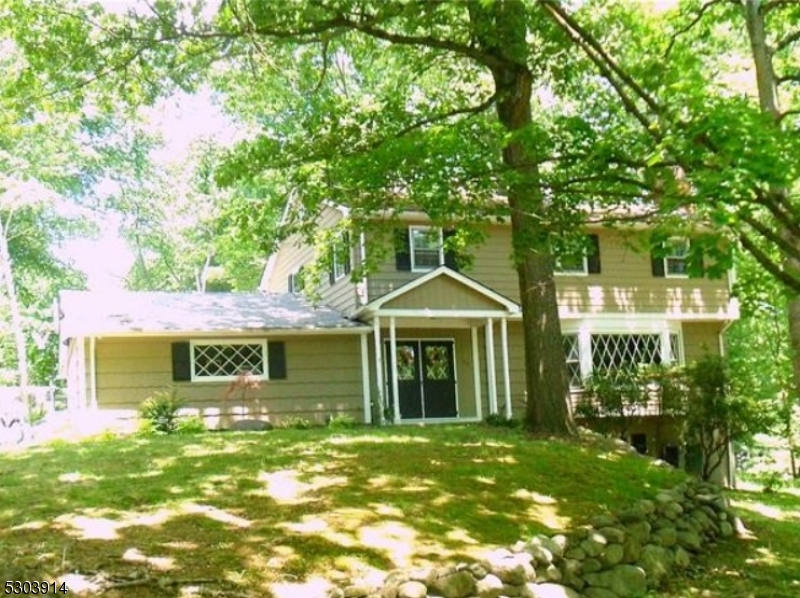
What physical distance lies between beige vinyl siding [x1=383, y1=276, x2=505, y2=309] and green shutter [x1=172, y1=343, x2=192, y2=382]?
13.8 feet

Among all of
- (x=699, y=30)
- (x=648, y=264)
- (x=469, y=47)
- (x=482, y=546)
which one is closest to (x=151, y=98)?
(x=469, y=47)

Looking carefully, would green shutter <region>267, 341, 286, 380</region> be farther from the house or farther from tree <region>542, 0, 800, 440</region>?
tree <region>542, 0, 800, 440</region>

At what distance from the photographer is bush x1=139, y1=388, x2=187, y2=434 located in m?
14.3

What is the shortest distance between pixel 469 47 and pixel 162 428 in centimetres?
868

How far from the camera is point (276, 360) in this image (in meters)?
16.7

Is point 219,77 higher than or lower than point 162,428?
higher

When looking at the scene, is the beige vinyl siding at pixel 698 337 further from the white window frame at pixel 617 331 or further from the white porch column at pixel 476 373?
the white porch column at pixel 476 373

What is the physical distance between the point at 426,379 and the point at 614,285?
5.36 metres

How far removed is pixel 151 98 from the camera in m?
12.5

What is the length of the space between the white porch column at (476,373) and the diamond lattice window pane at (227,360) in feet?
16.0

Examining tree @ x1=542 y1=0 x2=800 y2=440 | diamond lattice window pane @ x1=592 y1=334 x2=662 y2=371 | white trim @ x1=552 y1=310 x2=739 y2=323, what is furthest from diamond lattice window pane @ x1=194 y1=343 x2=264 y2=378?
tree @ x1=542 y1=0 x2=800 y2=440

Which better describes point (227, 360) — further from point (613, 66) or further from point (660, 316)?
point (613, 66)

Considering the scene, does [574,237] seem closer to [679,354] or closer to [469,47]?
[469,47]

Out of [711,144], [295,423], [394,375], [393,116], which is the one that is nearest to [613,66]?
[711,144]
